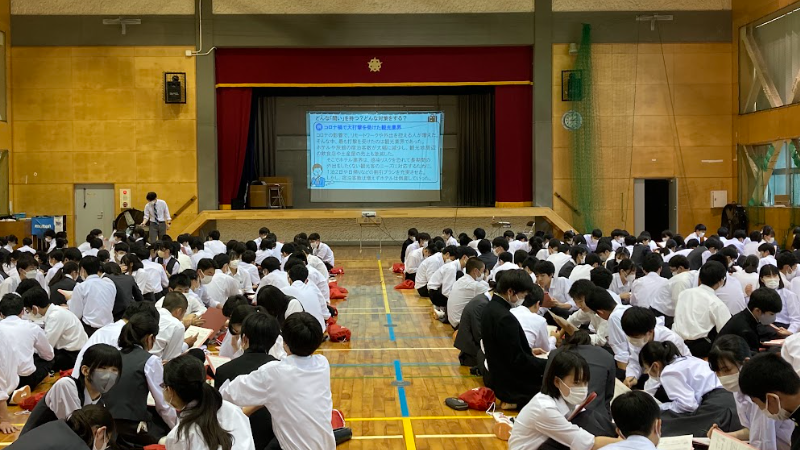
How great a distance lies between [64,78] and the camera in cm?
1923

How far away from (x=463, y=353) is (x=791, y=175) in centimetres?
1235

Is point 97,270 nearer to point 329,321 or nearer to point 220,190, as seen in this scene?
point 329,321

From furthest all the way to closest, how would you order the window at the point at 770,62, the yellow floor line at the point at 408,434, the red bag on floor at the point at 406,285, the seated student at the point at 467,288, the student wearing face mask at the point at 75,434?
the window at the point at 770,62 → the red bag on floor at the point at 406,285 → the seated student at the point at 467,288 → the yellow floor line at the point at 408,434 → the student wearing face mask at the point at 75,434

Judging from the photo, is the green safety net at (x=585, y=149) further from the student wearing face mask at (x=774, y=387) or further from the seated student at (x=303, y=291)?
the student wearing face mask at (x=774, y=387)

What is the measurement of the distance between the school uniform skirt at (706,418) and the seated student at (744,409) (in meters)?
0.17

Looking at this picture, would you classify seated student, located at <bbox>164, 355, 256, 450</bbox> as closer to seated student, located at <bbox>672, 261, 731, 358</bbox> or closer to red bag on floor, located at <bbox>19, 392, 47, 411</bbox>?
red bag on floor, located at <bbox>19, 392, 47, 411</bbox>

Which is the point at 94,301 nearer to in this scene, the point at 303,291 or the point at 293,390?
the point at 303,291

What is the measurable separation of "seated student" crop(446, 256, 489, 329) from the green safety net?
10.2 m

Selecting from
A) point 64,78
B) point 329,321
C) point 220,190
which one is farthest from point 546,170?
point 64,78

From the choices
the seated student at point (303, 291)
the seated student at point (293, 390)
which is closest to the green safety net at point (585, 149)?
the seated student at point (303, 291)

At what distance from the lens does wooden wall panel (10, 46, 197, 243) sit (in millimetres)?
19234

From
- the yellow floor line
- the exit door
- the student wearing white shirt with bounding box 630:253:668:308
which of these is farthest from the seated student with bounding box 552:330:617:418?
the exit door

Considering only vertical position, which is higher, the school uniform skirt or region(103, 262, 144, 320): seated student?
region(103, 262, 144, 320): seated student

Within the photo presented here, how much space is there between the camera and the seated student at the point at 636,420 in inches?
139
